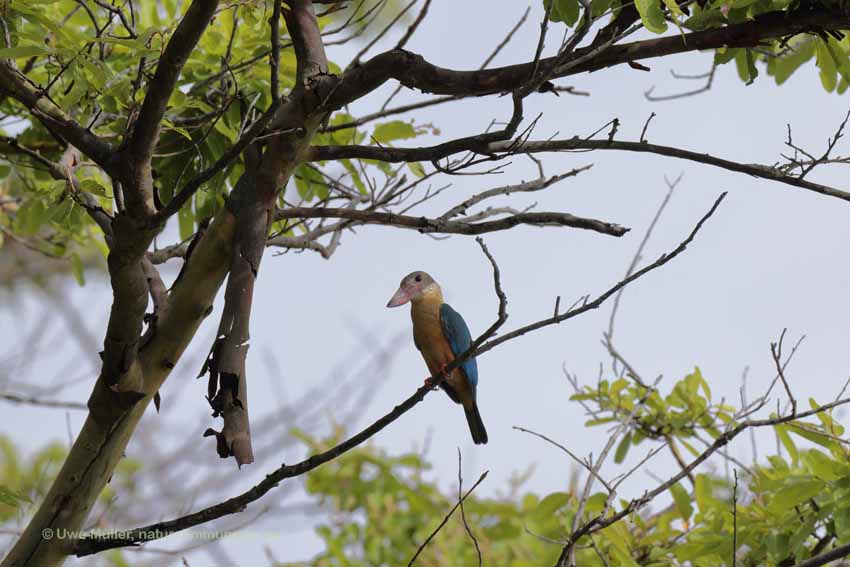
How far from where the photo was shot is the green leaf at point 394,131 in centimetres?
332

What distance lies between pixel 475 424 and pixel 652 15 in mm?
2870

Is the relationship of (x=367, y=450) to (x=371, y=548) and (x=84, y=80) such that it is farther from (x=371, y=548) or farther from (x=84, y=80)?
(x=84, y=80)

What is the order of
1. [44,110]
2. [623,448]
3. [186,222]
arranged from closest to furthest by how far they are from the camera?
[44,110] < [186,222] < [623,448]

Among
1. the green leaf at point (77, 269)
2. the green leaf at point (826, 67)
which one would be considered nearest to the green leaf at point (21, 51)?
the green leaf at point (826, 67)

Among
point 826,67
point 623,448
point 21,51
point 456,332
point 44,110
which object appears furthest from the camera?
point 456,332

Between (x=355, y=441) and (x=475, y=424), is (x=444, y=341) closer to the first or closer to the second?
(x=475, y=424)

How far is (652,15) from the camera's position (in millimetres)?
1909

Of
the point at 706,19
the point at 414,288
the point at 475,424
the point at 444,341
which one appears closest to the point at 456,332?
the point at 444,341

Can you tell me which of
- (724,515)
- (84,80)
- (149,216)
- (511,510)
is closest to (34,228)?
(84,80)

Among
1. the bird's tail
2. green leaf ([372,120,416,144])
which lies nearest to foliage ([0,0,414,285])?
green leaf ([372,120,416,144])

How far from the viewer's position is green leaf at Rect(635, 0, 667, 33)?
190cm

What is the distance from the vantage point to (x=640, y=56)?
6.86 feet

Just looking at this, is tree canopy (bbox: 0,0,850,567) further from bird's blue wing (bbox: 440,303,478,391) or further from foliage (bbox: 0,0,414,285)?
bird's blue wing (bbox: 440,303,478,391)

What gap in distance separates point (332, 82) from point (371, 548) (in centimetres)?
417
